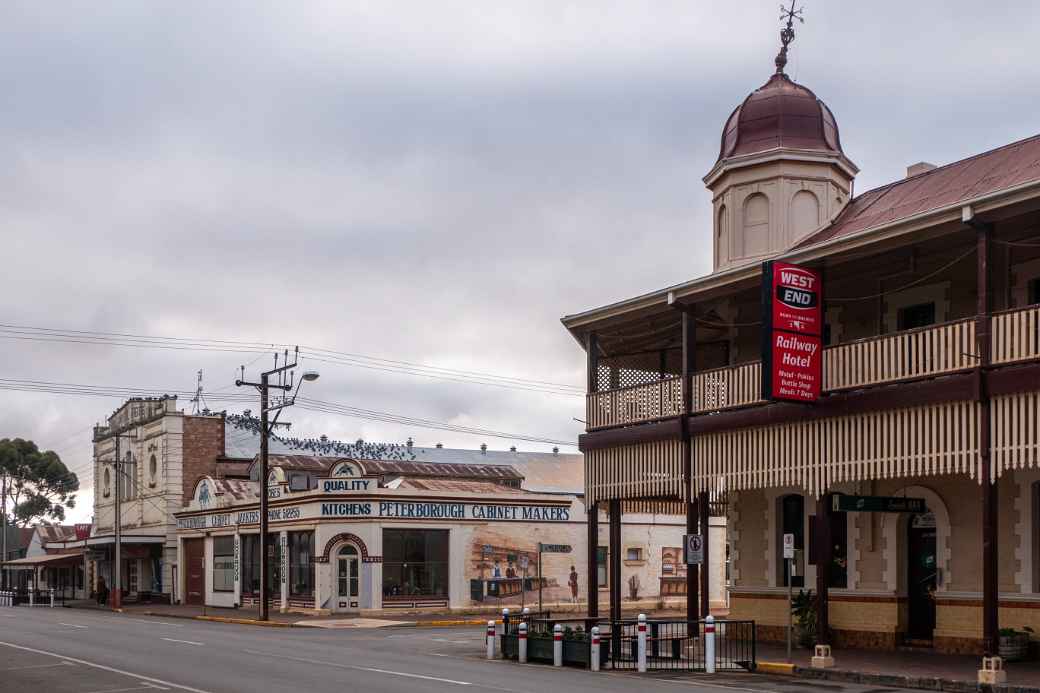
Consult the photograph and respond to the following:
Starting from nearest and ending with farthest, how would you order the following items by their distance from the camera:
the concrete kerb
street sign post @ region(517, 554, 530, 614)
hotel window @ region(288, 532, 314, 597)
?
the concrete kerb → hotel window @ region(288, 532, 314, 597) → street sign post @ region(517, 554, 530, 614)

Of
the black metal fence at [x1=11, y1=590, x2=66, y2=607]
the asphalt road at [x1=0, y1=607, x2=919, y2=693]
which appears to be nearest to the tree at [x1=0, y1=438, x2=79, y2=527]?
the black metal fence at [x1=11, y1=590, x2=66, y2=607]

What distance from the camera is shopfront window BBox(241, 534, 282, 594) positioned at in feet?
159

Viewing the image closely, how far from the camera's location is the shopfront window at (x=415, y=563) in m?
44.5

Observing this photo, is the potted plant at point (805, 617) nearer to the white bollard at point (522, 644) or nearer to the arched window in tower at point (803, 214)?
the white bollard at point (522, 644)

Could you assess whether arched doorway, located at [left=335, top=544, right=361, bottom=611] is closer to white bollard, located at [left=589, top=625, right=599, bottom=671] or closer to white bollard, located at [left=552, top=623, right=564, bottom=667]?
white bollard, located at [left=552, top=623, right=564, bottom=667]

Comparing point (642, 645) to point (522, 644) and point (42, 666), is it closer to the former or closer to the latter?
point (522, 644)

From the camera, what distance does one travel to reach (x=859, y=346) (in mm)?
21453

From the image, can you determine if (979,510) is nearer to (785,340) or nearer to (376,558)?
(785,340)

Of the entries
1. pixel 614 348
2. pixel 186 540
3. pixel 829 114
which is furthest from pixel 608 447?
pixel 186 540

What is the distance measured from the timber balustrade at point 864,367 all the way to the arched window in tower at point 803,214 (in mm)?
5811

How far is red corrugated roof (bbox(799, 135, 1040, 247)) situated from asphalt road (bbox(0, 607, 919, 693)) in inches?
375

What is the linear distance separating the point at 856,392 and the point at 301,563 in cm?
2957

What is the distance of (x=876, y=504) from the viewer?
2262cm

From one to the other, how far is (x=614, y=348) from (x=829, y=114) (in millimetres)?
7723
